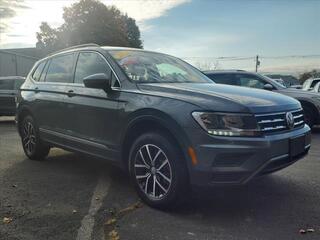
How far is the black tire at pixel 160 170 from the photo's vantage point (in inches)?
161

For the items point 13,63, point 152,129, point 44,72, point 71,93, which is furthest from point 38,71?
point 13,63

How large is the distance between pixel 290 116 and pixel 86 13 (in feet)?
168

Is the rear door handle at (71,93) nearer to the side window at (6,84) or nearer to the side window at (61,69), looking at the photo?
the side window at (61,69)

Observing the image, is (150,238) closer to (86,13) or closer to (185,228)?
(185,228)

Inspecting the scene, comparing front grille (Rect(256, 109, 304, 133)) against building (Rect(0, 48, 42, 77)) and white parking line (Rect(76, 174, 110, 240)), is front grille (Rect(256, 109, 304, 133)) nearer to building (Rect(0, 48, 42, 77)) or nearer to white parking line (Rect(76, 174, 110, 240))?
white parking line (Rect(76, 174, 110, 240))

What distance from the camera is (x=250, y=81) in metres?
10.6

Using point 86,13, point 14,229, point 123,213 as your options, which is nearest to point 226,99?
point 123,213

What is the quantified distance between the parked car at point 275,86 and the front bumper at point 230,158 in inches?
261

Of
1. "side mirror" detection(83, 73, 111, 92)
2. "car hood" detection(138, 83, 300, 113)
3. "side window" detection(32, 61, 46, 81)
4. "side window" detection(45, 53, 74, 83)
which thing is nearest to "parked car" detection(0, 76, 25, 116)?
"side window" detection(32, 61, 46, 81)

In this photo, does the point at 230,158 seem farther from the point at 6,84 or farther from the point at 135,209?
the point at 6,84

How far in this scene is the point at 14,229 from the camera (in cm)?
389

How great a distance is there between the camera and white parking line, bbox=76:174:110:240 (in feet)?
12.2

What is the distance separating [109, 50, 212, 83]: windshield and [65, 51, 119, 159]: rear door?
0.24 meters

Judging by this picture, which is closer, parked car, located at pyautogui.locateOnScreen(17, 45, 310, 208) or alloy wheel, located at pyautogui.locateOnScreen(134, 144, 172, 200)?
parked car, located at pyautogui.locateOnScreen(17, 45, 310, 208)
